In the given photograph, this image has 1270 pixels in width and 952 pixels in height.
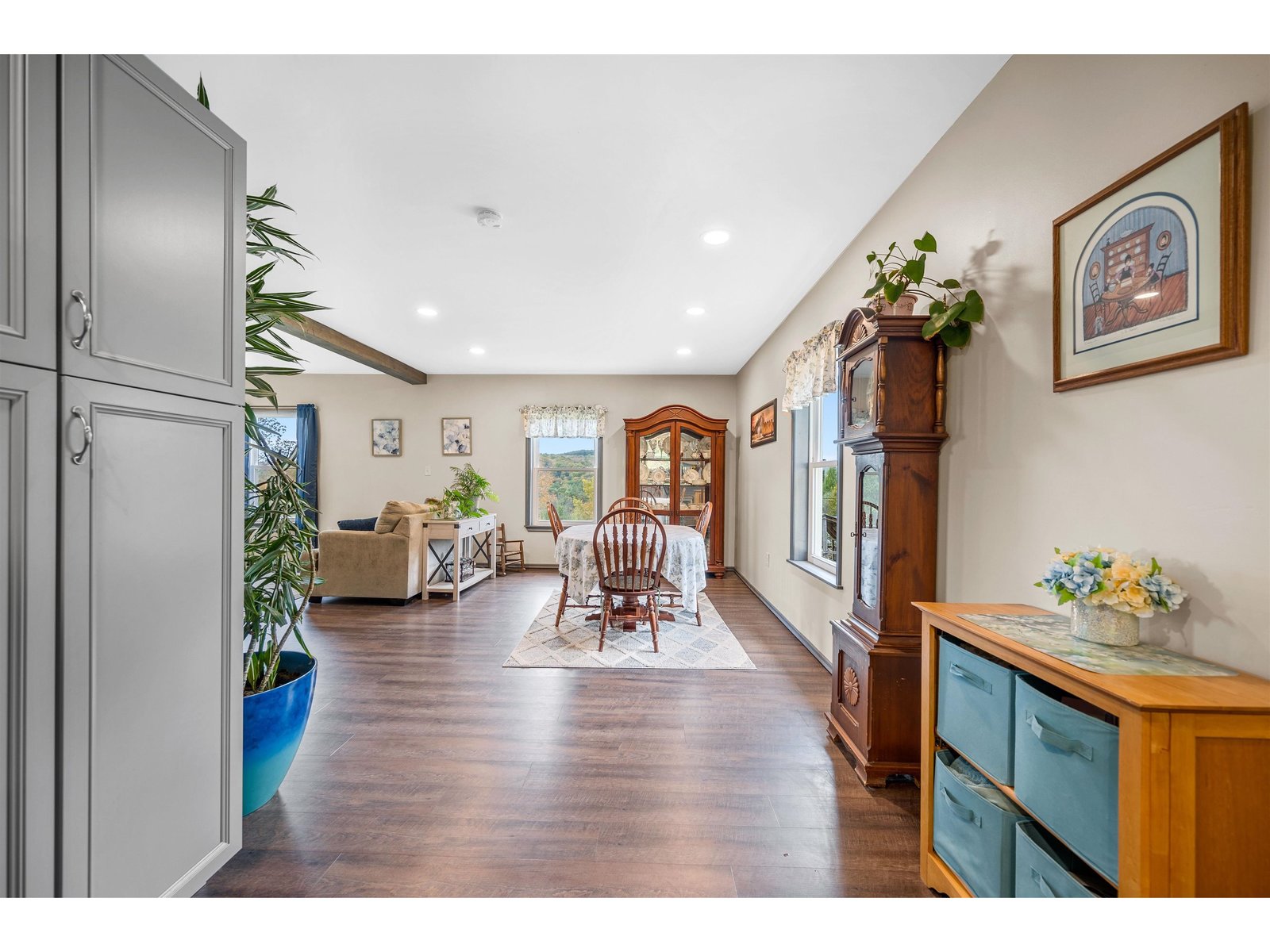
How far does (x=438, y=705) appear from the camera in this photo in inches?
106

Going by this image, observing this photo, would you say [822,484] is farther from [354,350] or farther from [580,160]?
[354,350]

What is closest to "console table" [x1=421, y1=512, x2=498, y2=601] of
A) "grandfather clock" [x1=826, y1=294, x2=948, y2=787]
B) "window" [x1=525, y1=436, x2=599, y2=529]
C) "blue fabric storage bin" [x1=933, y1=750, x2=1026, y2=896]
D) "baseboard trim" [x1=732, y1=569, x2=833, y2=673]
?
"window" [x1=525, y1=436, x2=599, y2=529]

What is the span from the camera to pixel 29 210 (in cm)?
94

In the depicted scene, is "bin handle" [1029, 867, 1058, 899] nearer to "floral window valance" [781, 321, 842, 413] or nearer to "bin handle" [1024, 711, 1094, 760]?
"bin handle" [1024, 711, 1094, 760]

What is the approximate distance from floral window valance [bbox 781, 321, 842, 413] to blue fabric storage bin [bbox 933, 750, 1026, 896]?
7.13ft

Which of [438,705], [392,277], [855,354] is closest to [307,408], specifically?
[392,277]

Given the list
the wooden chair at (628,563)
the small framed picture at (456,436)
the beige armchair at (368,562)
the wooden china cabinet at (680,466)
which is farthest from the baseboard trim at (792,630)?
the small framed picture at (456,436)

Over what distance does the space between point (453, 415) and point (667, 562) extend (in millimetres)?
4147

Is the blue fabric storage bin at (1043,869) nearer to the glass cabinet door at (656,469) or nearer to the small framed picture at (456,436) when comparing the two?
the glass cabinet door at (656,469)

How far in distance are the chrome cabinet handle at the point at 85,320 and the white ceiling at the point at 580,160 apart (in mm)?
1117

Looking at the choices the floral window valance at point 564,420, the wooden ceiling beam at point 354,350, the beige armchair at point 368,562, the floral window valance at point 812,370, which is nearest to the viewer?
the floral window valance at point 812,370

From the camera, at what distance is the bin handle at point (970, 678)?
127 cm

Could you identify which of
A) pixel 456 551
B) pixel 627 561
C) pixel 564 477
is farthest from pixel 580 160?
pixel 564 477
